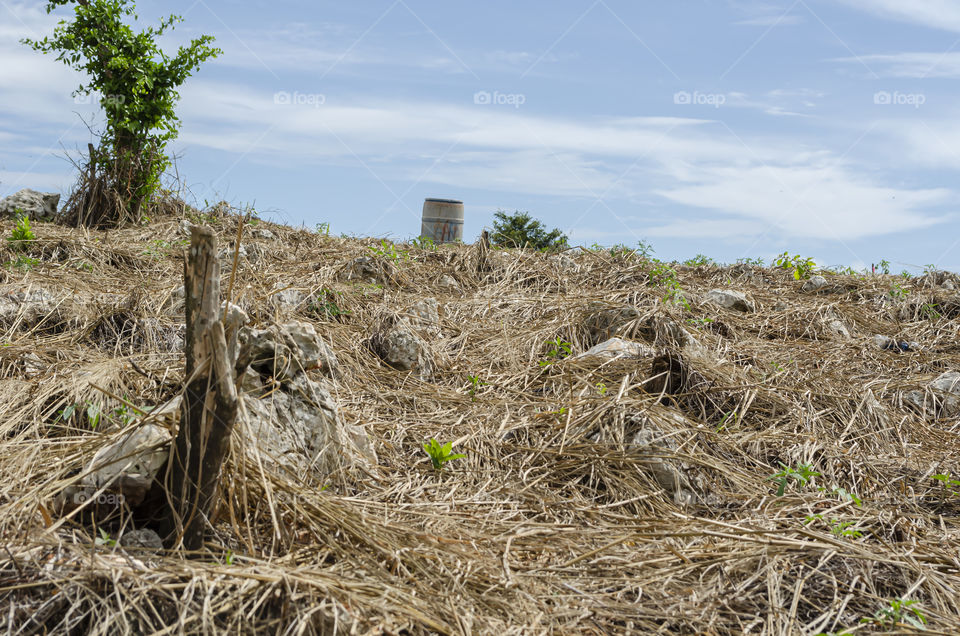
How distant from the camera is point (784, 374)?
4477 millimetres

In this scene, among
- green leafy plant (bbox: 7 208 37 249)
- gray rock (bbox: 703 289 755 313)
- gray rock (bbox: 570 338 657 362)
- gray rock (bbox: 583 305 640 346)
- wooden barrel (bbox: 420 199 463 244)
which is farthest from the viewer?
wooden barrel (bbox: 420 199 463 244)

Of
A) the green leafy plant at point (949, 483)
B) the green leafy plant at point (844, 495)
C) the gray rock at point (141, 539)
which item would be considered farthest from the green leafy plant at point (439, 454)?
the green leafy plant at point (949, 483)

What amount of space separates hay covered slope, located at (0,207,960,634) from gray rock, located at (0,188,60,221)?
7.58 ft

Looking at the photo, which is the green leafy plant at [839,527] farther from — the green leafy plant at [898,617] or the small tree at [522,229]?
the small tree at [522,229]

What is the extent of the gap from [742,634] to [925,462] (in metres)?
2.25

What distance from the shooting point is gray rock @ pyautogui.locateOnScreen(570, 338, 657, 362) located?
4.28 metres

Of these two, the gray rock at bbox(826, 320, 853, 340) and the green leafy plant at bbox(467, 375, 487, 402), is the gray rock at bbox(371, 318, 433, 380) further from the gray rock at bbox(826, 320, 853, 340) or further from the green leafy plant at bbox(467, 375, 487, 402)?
the gray rock at bbox(826, 320, 853, 340)

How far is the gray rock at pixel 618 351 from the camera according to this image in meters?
4.28

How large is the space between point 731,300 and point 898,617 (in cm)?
436

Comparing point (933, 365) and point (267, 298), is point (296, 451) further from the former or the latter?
point (933, 365)

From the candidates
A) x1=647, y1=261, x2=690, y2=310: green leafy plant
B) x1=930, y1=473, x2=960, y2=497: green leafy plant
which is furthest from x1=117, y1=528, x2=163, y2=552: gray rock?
x1=647, y1=261, x2=690, y2=310: green leafy plant

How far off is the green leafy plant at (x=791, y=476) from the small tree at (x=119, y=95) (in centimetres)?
748

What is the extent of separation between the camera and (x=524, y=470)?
125 inches

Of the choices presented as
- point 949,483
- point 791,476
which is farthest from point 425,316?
point 949,483
